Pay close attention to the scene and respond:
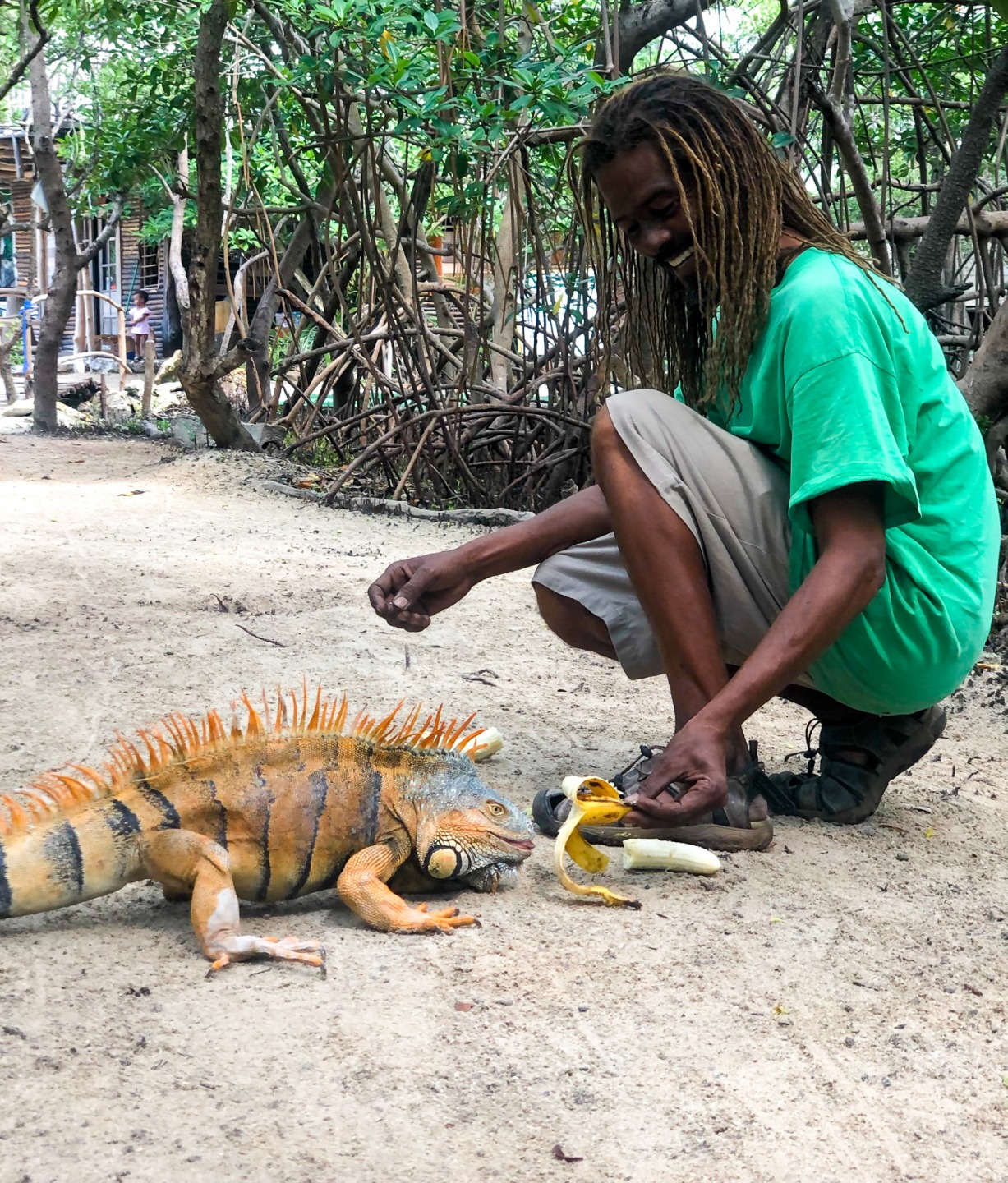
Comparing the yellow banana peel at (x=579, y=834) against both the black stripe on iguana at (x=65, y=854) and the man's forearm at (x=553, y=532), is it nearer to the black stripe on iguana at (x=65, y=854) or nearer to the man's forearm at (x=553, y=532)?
the man's forearm at (x=553, y=532)

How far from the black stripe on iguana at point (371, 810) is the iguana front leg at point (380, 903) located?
0.11 ft

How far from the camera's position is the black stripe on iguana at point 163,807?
2359 mm

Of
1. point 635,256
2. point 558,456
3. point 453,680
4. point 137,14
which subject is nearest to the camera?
point 635,256

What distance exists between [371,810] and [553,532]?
98 centimetres

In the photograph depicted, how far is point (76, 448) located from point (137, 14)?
393cm

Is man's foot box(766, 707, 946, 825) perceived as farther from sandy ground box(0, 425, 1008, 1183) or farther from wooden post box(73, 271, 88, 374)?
wooden post box(73, 271, 88, 374)

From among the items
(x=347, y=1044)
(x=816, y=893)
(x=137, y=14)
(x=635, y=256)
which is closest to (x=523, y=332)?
(x=137, y=14)

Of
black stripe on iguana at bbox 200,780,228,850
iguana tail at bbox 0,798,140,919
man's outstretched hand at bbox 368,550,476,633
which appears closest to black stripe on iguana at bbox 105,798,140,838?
iguana tail at bbox 0,798,140,919

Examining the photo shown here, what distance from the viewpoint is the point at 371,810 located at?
8.18 ft

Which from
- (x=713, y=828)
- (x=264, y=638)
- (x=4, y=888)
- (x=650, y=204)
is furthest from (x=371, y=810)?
(x=264, y=638)

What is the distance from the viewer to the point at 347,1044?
1.96 meters

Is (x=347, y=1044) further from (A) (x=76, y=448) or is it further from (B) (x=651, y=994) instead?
(A) (x=76, y=448)

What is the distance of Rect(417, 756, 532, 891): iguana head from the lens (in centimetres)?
250

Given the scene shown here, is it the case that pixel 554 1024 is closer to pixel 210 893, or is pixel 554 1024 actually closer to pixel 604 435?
pixel 210 893
